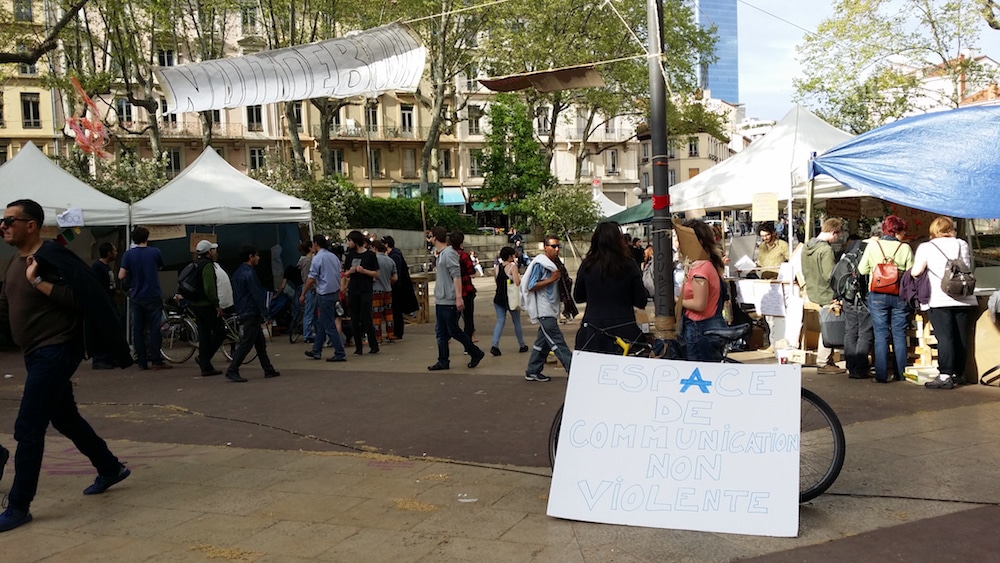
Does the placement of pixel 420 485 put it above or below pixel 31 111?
below

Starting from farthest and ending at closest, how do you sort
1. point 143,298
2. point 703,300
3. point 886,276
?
point 143,298 < point 886,276 < point 703,300

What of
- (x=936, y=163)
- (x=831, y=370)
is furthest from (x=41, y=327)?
(x=831, y=370)

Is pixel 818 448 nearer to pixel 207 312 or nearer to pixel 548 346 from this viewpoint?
pixel 548 346

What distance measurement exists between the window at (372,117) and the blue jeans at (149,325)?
1917 inches

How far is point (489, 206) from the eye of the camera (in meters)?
54.0

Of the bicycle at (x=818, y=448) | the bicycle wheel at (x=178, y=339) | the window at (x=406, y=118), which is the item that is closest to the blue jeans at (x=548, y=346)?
the bicycle at (x=818, y=448)

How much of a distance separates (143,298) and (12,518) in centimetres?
751

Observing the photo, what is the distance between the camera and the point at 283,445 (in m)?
7.19

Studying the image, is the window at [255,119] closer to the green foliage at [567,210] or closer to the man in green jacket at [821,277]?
the green foliage at [567,210]

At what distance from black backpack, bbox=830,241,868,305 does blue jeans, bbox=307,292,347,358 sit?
640cm

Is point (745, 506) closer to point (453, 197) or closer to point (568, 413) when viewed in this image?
point (568, 413)

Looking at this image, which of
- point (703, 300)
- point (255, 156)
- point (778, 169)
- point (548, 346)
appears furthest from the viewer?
point (255, 156)

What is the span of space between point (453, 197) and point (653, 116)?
55.5m

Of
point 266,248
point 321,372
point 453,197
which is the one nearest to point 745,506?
point 321,372
